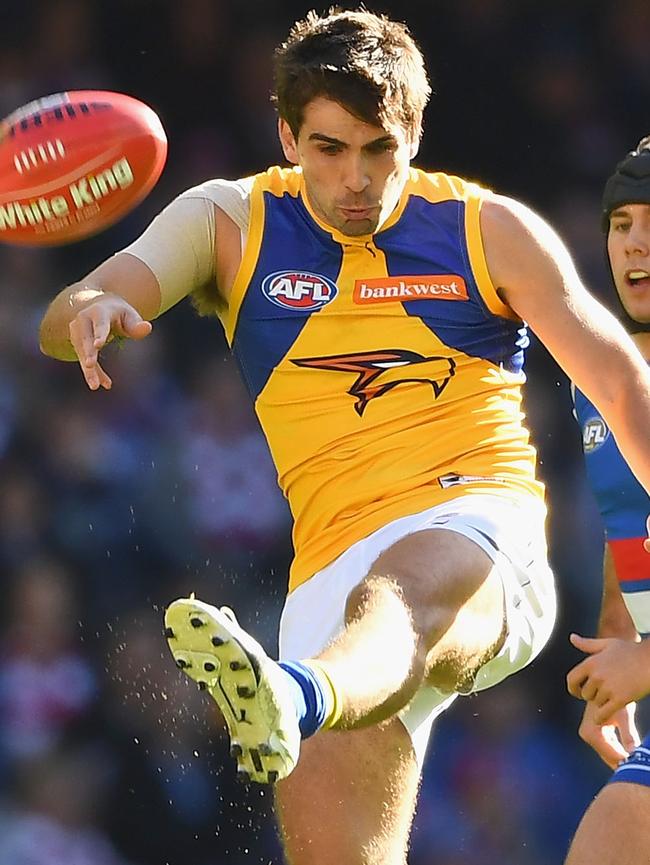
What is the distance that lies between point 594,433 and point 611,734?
2.46 feet

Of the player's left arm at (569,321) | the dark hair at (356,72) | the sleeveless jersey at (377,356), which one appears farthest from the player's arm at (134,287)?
the player's left arm at (569,321)

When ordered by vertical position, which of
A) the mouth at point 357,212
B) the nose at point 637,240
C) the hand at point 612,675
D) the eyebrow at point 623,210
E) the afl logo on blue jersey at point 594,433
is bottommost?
the hand at point 612,675

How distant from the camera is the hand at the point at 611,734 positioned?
13.8 feet

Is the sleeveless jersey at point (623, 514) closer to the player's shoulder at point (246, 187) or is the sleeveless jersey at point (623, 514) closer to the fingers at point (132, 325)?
the player's shoulder at point (246, 187)

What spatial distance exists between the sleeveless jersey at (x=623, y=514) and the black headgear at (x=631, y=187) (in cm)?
34

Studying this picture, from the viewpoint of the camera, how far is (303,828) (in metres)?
3.98

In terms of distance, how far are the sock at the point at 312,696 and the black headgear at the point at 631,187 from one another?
5.12 feet

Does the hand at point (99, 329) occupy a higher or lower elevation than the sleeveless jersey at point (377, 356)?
higher

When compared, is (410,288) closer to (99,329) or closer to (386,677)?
(99,329)

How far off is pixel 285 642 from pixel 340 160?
1188 mm

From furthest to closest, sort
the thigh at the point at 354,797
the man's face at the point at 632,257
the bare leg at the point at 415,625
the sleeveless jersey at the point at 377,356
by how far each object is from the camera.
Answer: the man's face at the point at 632,257 → the sleeveless jersey at the point at 377,356 → the thigh at the point at 354,797 → the bare leg at the point at 415,625

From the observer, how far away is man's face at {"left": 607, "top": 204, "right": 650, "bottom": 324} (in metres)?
4.38

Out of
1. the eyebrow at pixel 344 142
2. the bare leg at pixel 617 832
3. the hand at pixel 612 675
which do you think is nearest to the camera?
the bare leg at pixel 617 832

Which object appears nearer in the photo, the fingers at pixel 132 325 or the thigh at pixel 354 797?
the fingers at pixel 132 325
